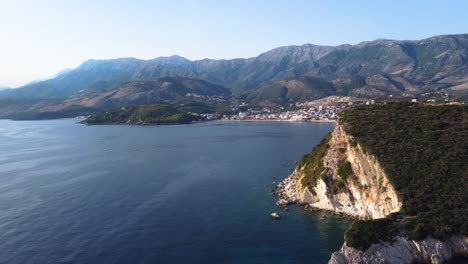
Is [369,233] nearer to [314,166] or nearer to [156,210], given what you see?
[314,166]

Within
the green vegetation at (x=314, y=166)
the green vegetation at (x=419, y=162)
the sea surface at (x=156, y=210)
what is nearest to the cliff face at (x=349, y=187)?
the green vegetation at (x=314, y=166)

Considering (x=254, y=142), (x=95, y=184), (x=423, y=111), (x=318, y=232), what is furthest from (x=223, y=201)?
(x=254, y=142)

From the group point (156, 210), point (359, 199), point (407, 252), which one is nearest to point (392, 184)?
point (359, 199)

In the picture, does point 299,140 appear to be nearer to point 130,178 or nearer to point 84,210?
point 130,178

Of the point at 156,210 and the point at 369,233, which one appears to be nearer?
the point at 369,233

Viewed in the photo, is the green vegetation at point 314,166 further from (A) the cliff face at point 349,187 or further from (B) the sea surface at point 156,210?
(B) the sea surface at point 156,210

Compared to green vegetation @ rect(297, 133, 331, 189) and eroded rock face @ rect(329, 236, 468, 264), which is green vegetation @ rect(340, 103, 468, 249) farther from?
green vegetation @ rect(297, 133, 331, 189)
